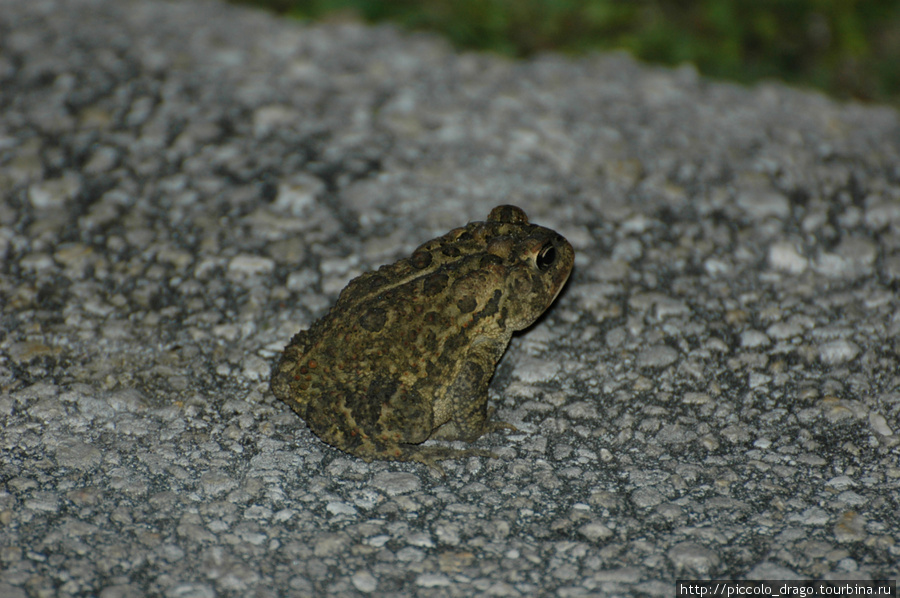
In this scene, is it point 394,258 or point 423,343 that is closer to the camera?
point 423,343

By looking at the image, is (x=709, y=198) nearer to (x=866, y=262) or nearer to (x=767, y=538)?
(x=866, y=262)

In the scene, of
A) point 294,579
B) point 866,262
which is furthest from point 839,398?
point 294,579

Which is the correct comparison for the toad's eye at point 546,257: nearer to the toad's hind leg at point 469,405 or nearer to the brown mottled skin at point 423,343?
the brown mottled skin at point 423,343

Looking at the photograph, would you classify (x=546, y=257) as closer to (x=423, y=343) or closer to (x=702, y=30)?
(x=423, y=343)

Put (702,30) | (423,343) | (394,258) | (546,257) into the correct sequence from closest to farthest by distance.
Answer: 1. (423,343)
2. (546,257)
3. (394,258)
4. (702,30)

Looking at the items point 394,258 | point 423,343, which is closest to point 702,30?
point 394,258

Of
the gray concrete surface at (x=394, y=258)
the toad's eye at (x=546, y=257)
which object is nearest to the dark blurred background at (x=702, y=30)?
the gray concrete surface at (x=394, y=258)
